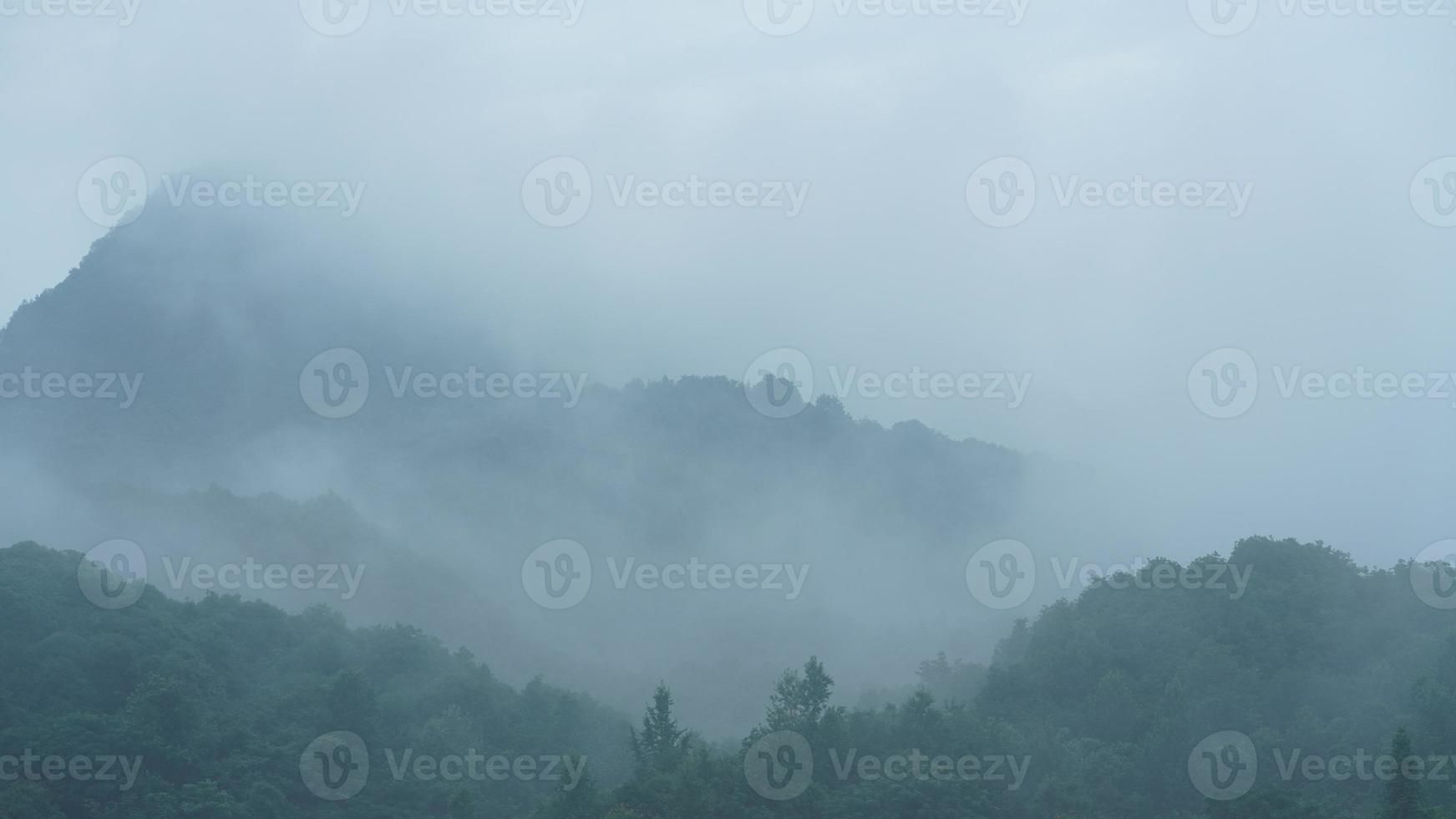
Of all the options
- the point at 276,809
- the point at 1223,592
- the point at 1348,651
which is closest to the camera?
the point at 276,809

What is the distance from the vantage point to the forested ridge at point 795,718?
3017 centimetres

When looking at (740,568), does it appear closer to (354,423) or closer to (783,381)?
(783,381)

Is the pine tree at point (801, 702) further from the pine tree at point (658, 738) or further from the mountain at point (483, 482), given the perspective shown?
the mountain at point (483, 482)

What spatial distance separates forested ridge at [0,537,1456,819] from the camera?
99.0ft

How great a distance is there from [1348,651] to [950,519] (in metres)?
31.5

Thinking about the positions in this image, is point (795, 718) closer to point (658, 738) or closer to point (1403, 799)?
point (658, 738)

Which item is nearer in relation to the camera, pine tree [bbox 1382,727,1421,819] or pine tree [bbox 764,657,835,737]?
pine tree [bbox 1382,727,1421,819]

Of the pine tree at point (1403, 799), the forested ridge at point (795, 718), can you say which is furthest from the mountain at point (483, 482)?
the pine tree at point (1403, 799)

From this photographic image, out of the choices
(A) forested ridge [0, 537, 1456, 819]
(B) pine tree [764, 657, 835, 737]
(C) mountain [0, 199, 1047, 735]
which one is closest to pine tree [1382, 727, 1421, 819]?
(A) forested ridge [0, 537, 1456, 819]

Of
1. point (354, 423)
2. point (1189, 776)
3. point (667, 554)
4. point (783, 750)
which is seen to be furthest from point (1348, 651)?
point (354, 423)

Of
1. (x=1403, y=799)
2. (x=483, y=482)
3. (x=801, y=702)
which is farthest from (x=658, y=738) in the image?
(x=483, y=482)

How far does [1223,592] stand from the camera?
1591 inches

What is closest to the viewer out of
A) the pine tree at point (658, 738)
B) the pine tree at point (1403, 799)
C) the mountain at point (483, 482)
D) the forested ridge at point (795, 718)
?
the pine tree at point (1403, 799)

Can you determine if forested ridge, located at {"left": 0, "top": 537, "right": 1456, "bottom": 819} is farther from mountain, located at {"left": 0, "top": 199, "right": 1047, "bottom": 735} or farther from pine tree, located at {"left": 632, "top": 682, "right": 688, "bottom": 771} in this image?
mountain, located at {"left": 0, "top": 199, "right": 1047, "bottom": 735}
